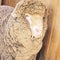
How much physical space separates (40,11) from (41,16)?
1.0 inches

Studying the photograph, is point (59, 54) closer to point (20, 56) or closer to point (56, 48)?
point (56, 48)

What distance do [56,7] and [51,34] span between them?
0.12 meters

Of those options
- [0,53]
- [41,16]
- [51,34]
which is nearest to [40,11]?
[41,16]

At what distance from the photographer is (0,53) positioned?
0.79 m

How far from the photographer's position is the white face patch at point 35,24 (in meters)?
0.69

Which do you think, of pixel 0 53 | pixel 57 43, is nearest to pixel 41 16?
pixel 57 43

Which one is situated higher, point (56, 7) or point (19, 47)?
point (56, 7)

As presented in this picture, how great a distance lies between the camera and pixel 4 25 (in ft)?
2.58

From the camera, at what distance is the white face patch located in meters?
0.69

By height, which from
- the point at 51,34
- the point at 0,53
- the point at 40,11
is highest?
the point at 40,11

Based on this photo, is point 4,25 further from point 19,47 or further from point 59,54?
point 59,54

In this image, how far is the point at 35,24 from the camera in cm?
70

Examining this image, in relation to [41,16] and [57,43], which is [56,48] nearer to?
[57,43]

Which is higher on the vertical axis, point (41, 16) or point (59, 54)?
point (41, 16)
